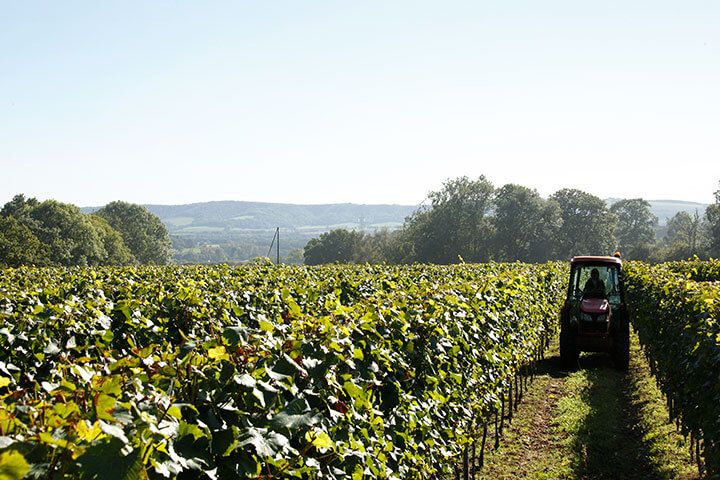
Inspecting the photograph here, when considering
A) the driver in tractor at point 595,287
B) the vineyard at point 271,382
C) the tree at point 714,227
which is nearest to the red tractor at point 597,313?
the driver in tractor at point 595,287

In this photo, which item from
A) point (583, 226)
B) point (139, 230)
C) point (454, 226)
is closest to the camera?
point (454, 226)

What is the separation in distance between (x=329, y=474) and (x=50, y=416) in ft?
5.50

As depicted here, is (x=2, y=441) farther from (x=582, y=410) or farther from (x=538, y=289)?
(x=538, y=289)

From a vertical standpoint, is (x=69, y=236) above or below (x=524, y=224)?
below

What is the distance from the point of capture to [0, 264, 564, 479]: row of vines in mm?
2086

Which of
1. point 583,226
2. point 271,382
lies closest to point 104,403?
point 271,382

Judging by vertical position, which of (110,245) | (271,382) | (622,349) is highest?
(271,382)

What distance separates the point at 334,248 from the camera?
101875mm

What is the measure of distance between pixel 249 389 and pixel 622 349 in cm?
1313

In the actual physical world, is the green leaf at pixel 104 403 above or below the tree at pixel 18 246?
above

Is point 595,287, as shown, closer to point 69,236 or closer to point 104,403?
point 104,403

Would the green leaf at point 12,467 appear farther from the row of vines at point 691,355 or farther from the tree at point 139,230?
the tree at point 139,230

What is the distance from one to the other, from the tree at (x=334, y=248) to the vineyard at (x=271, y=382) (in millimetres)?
90949

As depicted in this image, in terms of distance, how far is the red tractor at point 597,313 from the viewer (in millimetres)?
14047
